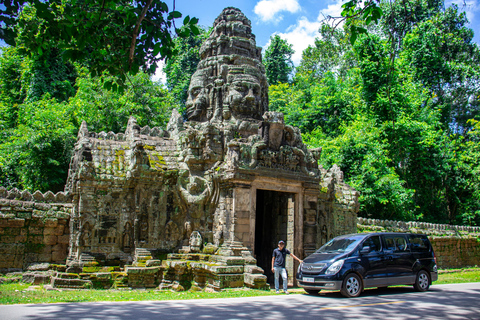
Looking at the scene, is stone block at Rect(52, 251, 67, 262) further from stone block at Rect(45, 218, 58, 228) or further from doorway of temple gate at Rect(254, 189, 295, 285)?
doorway of temple gate at Rect(254, 189, 295, 285)

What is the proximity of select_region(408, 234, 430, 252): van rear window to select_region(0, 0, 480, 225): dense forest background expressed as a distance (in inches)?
407

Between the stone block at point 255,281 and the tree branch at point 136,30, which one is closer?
the tree branch at point 136,30

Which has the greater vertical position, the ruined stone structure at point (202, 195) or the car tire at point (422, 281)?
the ruined stone structure at point (202, 195)

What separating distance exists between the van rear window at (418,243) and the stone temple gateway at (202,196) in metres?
3.51

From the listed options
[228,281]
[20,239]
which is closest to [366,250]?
[228,281]

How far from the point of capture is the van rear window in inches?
412

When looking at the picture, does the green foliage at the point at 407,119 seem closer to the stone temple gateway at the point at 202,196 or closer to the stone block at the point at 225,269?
the stone temple gateway at the point at 202,196

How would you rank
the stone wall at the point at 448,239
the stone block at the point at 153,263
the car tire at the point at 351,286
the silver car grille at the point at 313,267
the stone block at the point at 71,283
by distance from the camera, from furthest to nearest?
the stone wall at the point at 448,239 → the stone block at the point at 153,263 → the stone block at the point at 71,283 → the silver car grille at the point at 313,267 → the car tire at the point at 351,286

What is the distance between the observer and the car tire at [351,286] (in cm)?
893

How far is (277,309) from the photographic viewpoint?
7.38m

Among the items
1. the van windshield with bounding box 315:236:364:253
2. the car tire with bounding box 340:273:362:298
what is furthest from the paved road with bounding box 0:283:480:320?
the van windshield with bounding box 315:236:364:253

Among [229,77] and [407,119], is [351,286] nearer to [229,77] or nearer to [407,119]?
[229,77]

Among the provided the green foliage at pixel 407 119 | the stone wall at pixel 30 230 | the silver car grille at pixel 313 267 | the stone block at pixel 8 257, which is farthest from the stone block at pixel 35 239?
the green foliage at pixel 407 119

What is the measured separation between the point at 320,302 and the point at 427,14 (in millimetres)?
29783
